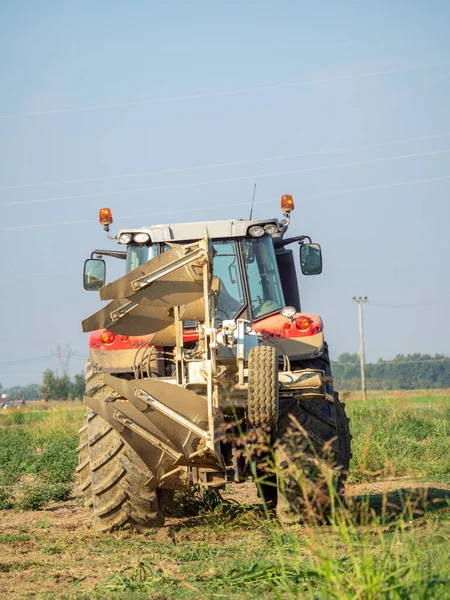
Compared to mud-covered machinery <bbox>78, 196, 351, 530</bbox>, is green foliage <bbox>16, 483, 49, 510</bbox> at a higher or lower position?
lower

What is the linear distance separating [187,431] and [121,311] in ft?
3.31

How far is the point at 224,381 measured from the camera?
6770mm

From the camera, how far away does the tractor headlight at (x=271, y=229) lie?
27.3 ft

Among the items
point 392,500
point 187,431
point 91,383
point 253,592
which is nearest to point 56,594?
point 253,592

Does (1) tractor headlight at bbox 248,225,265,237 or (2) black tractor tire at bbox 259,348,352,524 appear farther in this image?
(1) tractor headlight at bbox 248,225,265,237

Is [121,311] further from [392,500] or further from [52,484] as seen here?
[52,484]

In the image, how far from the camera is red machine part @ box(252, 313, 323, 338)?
769 cm

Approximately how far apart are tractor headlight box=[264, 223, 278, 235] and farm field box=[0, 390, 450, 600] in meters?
2.32

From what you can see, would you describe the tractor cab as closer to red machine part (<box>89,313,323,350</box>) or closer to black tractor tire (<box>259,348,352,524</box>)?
red machine part (<box>89,313,323,350</box>)

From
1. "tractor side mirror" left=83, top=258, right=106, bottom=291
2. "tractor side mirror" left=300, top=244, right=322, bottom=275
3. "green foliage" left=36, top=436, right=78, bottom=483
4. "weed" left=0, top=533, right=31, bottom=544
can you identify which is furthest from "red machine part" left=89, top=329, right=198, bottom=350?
"green foliage" left=36, top=436, right=78, bottom=483

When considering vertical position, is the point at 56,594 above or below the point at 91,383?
below

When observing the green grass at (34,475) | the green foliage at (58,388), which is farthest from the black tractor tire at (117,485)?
the green foliage at (58,388)

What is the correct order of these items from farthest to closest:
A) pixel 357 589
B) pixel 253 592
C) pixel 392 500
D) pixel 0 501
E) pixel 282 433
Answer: pixel 0 501, pixel 392 500, pixel 282 433, pixel 253 592, pixel 357 589

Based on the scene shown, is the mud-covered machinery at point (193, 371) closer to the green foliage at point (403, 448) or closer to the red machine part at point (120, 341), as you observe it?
the red machine part at point (120, 341)
